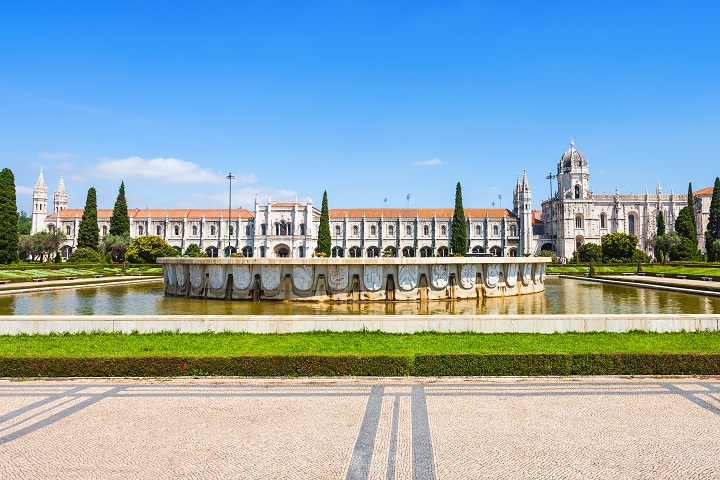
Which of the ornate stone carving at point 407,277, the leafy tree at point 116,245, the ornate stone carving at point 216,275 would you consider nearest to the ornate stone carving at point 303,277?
the ornate stone carving at point 216,275

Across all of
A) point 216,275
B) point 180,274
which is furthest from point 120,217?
point 216,275

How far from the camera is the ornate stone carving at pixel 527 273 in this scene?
65.0ft

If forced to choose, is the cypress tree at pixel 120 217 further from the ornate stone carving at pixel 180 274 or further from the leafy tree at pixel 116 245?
the ornate stone carving at pixel 180 274

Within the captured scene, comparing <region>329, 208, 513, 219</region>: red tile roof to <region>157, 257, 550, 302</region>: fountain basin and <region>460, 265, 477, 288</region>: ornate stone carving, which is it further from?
<region>460, 265, 477, 288</region>: ornate stone carving

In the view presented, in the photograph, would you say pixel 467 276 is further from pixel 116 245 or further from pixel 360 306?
pixel 116 245

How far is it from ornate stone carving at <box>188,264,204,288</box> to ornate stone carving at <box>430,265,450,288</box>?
8.30 m

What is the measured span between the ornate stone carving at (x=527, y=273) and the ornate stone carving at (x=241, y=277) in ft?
34.0

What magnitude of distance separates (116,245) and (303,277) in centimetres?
4909

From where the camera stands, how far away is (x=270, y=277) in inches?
680

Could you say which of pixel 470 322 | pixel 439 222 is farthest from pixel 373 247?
pixel 470 322

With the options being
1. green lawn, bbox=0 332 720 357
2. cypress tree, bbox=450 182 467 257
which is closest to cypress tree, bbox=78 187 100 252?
cypress tree, bbox=450 182 467 257

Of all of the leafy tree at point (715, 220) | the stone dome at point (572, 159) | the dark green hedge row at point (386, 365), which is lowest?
the dark green hedge row at point (386, 365)

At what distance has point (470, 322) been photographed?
34.7 ft

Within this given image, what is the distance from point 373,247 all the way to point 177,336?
6582cm
